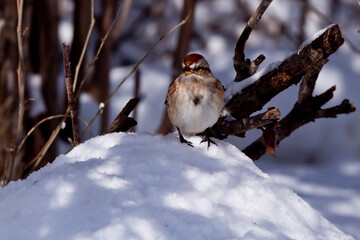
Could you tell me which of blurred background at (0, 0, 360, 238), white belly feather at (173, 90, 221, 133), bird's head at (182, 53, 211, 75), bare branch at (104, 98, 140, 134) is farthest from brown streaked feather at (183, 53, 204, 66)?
blurred background at (0, 0, 360, 238)

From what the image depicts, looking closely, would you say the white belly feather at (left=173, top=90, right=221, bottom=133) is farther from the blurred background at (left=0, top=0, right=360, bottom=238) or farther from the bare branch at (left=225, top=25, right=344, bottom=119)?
the blurred background at (left=0, top=0, right=360, bottom=238)

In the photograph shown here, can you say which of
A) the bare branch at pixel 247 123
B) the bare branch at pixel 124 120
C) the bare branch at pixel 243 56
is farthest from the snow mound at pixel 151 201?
the bare branch at pixel 243 56

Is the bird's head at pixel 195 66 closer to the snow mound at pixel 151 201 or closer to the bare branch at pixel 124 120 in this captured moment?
the bare branch at pixel 124 120

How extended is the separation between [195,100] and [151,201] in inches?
26.6

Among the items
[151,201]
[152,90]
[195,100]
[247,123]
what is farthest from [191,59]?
[152,90]

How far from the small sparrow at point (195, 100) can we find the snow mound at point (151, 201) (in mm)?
223

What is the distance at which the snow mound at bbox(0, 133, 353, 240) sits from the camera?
1433mm

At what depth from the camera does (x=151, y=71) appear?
5.69m

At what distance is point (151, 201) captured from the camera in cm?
154

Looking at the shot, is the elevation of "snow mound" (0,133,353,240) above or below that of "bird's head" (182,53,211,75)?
below

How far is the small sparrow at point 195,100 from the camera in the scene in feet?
6.82

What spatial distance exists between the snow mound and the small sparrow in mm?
223

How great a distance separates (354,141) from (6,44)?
3.58 metres

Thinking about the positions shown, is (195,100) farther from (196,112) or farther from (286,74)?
(286,74)
